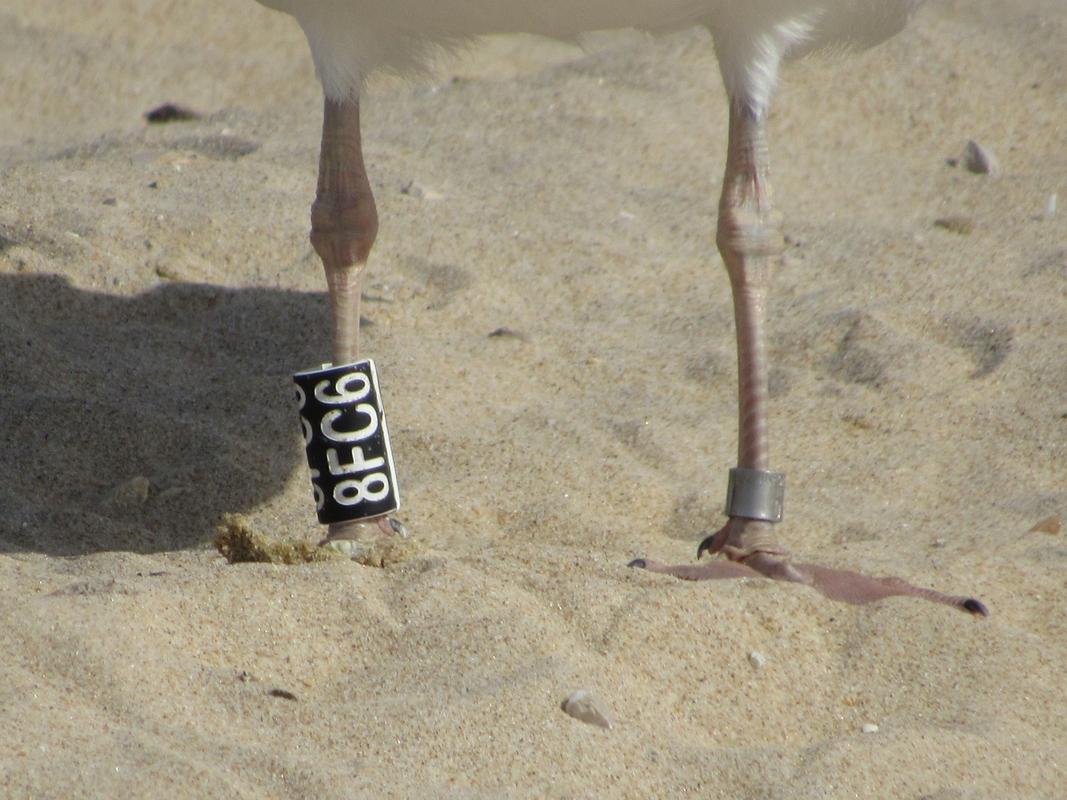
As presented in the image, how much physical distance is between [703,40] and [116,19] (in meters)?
3.54

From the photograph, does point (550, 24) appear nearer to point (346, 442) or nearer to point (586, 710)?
point (346, 442)

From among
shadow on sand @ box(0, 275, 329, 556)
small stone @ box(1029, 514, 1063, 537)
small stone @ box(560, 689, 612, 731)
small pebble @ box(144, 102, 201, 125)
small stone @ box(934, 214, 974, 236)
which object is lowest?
small pebble @ box(144, 102, 201, 125)

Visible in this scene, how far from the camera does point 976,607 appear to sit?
3.35 m

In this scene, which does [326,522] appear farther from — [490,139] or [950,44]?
[950,44]

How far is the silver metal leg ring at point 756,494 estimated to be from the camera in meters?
3.73

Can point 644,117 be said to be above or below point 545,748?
below

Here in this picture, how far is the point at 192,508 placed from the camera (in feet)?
13.4

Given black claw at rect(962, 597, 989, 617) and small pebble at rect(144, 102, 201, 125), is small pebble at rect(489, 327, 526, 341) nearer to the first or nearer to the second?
black claw at rect(962, 597, 989, 617)

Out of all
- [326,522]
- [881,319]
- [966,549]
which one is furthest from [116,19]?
[966,549]

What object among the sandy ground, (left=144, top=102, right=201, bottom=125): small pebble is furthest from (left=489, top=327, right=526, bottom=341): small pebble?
(left=144, top=102, right=201, bottom=125): small pebble

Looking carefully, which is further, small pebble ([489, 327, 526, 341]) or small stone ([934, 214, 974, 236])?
small stone ([934, 214, 974, 236])

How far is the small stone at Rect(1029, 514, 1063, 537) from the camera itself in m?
3.91

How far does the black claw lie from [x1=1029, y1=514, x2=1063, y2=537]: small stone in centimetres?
64

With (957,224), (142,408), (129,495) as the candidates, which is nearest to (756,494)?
(129,495)
